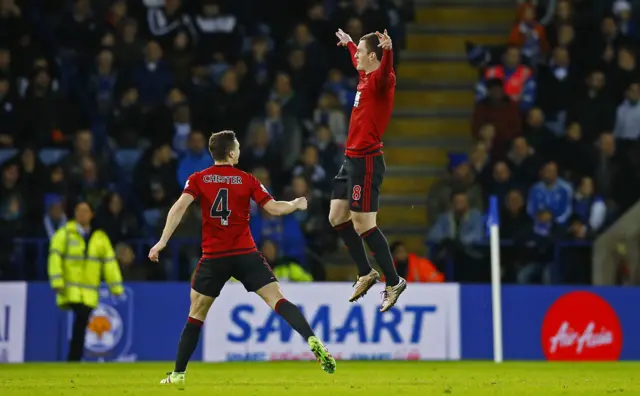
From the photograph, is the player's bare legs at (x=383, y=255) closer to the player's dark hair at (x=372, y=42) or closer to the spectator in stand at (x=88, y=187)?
the player's dark hair at (x=372, y=42)

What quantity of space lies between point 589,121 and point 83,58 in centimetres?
766

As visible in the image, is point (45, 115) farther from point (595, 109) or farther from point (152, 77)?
point (595, 109)

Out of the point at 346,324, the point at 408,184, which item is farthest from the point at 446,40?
the point at 346,324

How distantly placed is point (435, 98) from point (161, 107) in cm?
465

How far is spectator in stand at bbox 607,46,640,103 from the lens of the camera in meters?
21.1

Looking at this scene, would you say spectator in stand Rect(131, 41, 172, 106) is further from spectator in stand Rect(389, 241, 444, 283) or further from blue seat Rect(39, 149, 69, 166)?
spectator in stand Rect(389, 241, 444, 283)

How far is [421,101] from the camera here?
22.3m

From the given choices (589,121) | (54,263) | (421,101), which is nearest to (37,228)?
(54,263)

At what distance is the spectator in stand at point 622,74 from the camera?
21062 millimetres

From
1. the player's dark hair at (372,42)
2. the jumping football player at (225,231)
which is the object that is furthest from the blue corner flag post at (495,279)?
the jumping football player at (225,231)

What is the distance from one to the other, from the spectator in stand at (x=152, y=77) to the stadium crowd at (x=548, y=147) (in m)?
4.42

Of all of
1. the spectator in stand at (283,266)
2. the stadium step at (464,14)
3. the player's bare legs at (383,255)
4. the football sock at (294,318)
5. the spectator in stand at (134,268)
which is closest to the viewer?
the football sock at (294,318)

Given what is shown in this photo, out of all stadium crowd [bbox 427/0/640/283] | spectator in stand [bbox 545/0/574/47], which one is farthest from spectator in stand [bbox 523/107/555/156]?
spectator in stand [bbox 545/0/574/47]

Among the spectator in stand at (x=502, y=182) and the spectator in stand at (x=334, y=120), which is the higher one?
the spectator in stand at (x=334, y=120)
